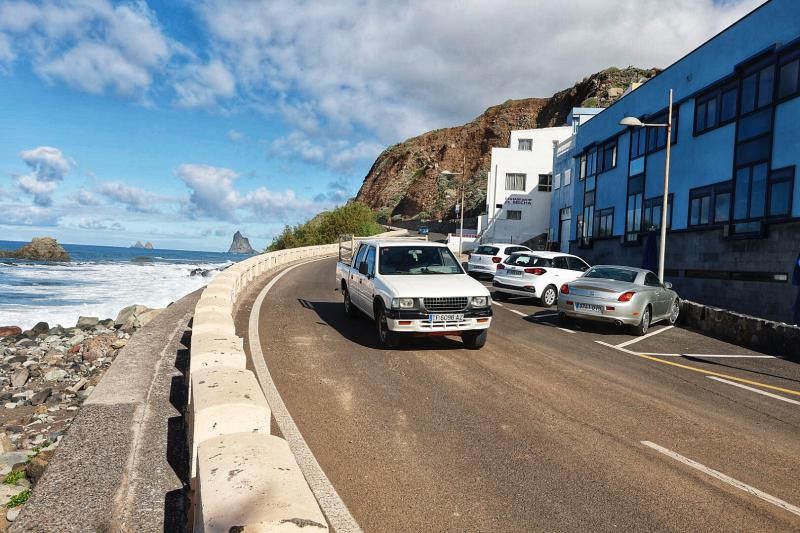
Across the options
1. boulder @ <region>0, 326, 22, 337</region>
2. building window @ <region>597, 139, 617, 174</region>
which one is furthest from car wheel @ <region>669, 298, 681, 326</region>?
boulder @ <region>0, 326, 22, 337</region>

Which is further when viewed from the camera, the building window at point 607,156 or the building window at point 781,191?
the building window at point 607,156

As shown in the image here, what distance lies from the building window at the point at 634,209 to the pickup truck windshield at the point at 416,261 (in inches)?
815

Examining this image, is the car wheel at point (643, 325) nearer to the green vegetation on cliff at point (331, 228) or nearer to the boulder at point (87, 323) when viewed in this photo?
the boulder at point (87, 323)

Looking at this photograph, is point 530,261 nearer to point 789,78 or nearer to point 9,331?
point 789,78

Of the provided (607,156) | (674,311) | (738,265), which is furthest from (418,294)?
(607,156)

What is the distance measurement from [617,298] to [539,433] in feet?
24.8

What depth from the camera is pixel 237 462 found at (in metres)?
2.76

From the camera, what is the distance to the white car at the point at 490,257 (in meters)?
22.5

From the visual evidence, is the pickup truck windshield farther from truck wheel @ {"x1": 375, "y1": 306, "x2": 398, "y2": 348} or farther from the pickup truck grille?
the pickup truck grille

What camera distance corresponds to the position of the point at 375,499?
3885mm

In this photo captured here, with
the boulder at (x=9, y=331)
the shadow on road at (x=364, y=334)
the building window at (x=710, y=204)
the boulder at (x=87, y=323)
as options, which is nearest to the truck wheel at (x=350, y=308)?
the shadow on road at (x=364, y=334)

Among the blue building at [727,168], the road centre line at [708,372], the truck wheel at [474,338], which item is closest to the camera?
the road centre line at [708,372]

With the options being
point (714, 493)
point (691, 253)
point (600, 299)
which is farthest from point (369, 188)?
point (714, 493)

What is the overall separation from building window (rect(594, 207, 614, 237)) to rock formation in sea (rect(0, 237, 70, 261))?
83.1 m
